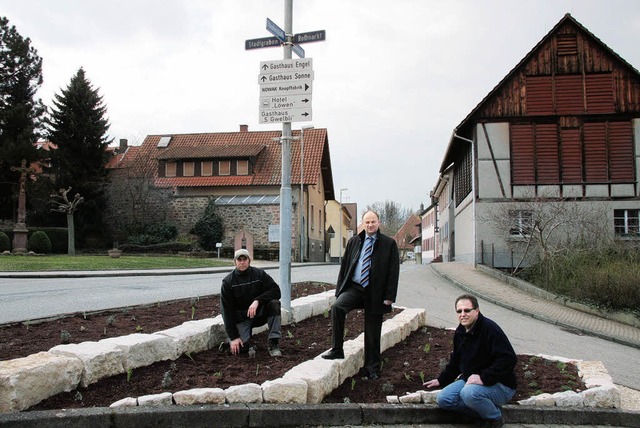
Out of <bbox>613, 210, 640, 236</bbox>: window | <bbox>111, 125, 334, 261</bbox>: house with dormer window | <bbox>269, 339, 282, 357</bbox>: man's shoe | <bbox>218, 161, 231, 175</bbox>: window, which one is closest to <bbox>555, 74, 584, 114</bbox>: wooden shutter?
<bbox>613, 210, 640, 236</bbox>: window

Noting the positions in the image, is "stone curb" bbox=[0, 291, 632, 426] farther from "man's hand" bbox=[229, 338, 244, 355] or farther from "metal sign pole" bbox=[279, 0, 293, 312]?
"man's hand" bbox=[229, 338, 244, 355]

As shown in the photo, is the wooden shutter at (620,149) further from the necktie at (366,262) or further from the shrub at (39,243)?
the shrub at (39,243)

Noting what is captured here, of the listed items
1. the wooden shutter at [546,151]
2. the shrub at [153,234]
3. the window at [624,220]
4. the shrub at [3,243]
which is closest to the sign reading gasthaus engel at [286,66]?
the wooden shutter at [546,151]

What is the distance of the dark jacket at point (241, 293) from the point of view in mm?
6098

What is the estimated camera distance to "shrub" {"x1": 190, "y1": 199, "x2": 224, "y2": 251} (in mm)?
38562

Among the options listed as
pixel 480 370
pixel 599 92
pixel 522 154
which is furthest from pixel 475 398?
pixel 599 92

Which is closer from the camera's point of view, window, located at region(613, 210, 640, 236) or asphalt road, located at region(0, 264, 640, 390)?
asphalt road, located at region(0, 264, 640, 390)

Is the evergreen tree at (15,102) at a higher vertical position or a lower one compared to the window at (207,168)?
higher

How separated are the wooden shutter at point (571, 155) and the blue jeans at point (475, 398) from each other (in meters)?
21.8

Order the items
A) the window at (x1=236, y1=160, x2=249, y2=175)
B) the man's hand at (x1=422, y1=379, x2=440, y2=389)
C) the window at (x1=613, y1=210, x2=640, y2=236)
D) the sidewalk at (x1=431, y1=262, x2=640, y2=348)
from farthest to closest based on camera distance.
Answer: the window at (x1=236, y1=160, x2=249, y2=175), the window at (x1=613, y1=210, x2=640, y2=236), the sidewalk at (x1=431, y1=262, x2=640, y2=348), the man's hand at (x1=422, y1=379, x2=440, y2=389)

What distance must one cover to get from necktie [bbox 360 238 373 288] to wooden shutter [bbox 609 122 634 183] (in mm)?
22005

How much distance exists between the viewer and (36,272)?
18.6 meters

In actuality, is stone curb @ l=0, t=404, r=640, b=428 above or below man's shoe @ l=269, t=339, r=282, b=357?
below

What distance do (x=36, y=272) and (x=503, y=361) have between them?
58.2 feet
